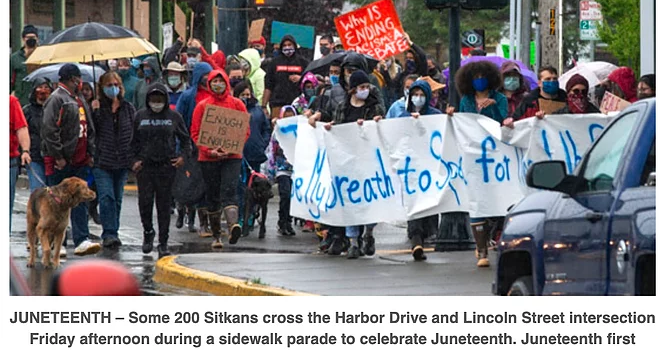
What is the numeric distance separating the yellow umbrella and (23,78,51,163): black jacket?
2217mm

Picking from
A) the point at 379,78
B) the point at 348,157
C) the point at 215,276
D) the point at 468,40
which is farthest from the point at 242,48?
the point at 468,40

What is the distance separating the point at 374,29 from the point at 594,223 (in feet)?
53.7

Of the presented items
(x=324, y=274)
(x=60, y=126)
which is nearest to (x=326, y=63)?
(x=60, y=126)

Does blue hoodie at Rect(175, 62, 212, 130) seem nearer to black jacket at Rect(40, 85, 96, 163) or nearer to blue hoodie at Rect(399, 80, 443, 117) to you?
black jacket at Rect(40, 85, 96, 163)

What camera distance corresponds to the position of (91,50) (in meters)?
19.0

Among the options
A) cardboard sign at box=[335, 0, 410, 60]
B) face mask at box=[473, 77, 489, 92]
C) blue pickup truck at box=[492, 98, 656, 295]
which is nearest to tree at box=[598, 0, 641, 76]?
cardboard sign at box=[335, 0, 410, 60]

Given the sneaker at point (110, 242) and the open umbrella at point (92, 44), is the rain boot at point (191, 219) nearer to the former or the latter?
the open umbrella at point (92, 44)

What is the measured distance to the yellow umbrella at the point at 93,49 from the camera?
62.3ft

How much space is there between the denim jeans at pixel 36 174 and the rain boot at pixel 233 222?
190 cm

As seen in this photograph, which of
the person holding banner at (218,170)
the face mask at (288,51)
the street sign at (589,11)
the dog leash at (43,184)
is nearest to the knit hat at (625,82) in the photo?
the person holding banner at (218,170)
